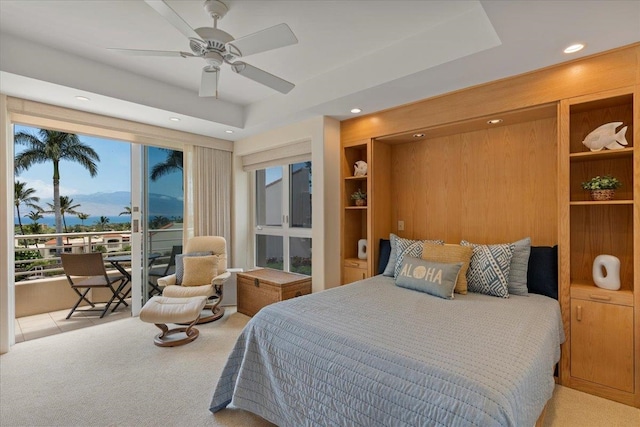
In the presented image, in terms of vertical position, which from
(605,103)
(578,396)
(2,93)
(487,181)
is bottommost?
Result: (578,396)

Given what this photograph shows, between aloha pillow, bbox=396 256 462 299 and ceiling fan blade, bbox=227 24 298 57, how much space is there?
1.93 meters

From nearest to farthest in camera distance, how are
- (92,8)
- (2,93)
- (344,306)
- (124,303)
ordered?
(92,8)
(344,306)
(2,93)
(124,303)

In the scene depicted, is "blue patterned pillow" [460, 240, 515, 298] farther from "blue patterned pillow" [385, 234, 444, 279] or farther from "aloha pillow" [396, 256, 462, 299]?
"blue patterned pillow" [385, 234, 444, 279]

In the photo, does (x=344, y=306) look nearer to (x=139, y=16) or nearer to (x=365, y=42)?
(x=365, y=42)

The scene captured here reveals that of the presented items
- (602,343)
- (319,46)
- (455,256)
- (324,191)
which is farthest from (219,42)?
(602,343)

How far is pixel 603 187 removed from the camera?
7.04ft

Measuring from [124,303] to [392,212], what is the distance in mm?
3899

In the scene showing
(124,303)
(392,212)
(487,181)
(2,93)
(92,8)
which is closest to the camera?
(92,8)

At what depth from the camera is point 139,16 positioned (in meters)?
2.05

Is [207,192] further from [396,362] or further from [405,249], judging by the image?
[396,362]

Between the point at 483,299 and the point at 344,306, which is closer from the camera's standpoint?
the point at 344,306

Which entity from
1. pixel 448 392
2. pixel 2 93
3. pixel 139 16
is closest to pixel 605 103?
pixel 448 392

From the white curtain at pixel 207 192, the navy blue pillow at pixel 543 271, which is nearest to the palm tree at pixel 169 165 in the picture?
the white curtain at pixel 207 192

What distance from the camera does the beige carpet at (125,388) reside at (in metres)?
1.91
